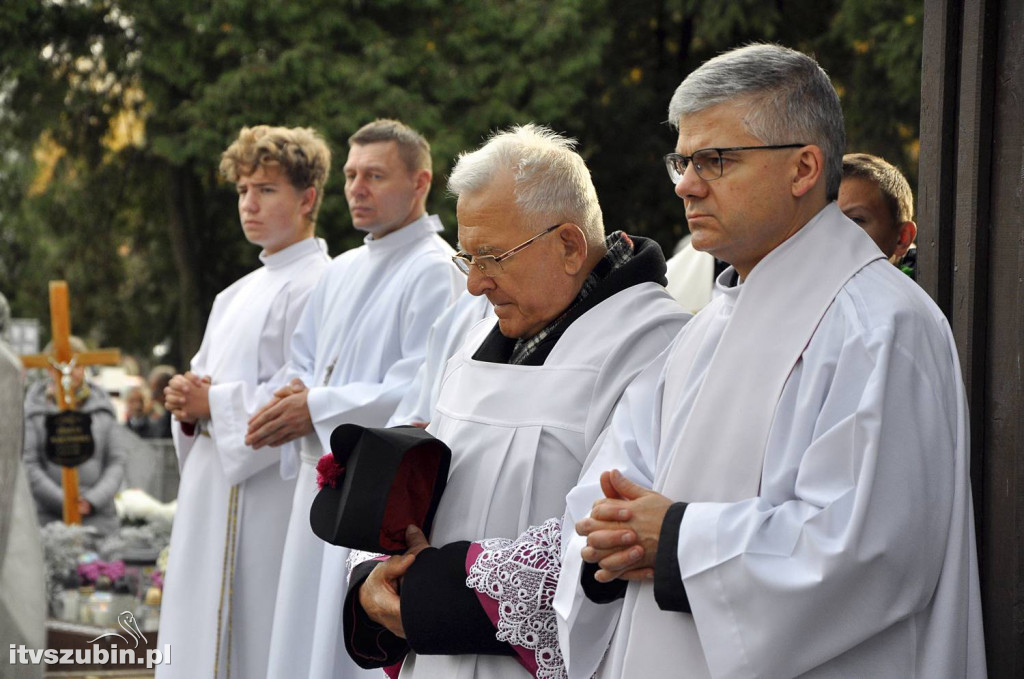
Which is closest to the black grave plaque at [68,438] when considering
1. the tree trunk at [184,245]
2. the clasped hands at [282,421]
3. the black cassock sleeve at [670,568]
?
the clasped hands at [282,421]

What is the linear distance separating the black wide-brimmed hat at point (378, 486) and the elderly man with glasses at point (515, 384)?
58 millimetres

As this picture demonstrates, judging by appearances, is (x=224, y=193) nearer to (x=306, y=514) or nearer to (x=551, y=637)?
(x=306, y=514)

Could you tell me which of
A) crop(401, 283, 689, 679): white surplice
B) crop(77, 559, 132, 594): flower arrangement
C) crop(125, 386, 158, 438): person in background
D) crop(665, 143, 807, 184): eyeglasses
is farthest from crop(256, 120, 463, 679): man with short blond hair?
crop(125, 386, 158, 438): person in background

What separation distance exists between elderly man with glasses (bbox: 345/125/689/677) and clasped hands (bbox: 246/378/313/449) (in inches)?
71.9

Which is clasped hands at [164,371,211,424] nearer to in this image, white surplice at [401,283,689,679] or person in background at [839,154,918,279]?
white surplice at [401,283,689,679]

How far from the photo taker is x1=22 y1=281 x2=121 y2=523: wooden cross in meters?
8.87

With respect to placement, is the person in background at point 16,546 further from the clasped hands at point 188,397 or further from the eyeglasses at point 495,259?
the clasped hands at point 188,397

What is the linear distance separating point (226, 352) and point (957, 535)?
161 inches

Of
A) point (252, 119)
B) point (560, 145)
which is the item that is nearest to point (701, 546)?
point (560, 145)

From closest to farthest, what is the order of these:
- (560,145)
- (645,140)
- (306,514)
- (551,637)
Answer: (551,637)
(560,145)
(306,514)
(645,140)

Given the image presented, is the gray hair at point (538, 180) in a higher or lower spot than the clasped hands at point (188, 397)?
higher

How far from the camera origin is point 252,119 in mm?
15062

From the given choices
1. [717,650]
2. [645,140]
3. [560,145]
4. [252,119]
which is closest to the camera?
[717,650]

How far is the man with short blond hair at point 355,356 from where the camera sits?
Answer: 5004 millimetres
